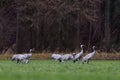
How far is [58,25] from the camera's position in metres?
52.9

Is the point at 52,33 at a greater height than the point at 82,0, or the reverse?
the point at 82,0

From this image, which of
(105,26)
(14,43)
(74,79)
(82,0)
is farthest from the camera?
(14,43)

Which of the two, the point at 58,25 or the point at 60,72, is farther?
the point at 58,25

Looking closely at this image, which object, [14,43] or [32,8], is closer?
[32,8]

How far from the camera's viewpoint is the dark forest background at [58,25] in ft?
161

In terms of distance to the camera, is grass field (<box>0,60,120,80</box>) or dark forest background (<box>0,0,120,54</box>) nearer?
grass field (<box>0,60,120,80</box>)

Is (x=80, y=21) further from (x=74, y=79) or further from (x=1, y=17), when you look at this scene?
(x=74, y=79)

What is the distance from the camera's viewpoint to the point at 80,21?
5150cm

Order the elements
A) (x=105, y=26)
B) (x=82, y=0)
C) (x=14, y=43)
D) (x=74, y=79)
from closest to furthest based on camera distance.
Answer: (x=74, y=79), (x=82, y=0), (x=105, y=26), (x=14, y=43)

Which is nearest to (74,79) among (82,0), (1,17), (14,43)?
(82,0)

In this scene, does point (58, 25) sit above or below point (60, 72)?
below

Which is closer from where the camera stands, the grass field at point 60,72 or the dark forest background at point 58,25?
the grass field at point 60,72

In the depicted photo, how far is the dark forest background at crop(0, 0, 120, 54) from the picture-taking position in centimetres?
4922

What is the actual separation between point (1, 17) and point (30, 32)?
4.88 m
